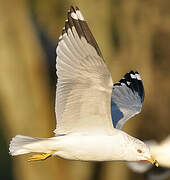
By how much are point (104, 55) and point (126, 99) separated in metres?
2.93

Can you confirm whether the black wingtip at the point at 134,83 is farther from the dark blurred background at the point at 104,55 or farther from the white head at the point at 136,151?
the dark blurred background at the point at 104,55

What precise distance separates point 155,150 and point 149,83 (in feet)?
6.33

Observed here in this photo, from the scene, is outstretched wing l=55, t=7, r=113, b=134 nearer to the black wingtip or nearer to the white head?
the white head

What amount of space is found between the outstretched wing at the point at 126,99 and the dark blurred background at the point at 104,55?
2389mm

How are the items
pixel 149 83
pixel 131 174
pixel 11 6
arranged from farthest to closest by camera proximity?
pixel 131 174 < pixel 149 83 < pixel 11 6

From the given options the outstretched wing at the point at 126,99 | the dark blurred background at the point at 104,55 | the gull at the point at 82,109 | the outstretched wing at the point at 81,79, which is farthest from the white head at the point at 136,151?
the dark blurred background at the point at 104,55

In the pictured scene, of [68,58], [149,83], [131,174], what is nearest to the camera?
[68,58]

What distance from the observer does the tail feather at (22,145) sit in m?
3.52

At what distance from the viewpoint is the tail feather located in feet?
11.5

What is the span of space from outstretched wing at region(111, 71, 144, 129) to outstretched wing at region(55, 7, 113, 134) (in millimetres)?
454

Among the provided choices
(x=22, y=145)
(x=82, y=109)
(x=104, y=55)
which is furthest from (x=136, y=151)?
(x=104, y=55)

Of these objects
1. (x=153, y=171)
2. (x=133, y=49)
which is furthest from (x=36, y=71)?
(x=153, y=171)

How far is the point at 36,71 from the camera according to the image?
22.2ft

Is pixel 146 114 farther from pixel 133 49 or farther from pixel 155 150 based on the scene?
pixel 155 150
